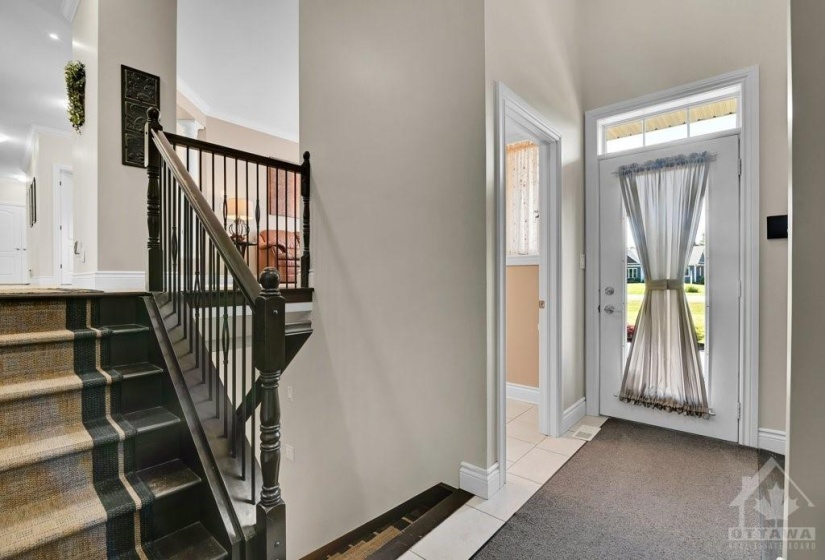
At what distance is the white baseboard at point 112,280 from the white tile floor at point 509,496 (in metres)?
2.85

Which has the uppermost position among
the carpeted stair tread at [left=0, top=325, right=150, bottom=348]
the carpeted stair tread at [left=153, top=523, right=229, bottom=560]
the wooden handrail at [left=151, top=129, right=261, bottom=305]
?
the wooden handrail at [left=151, top=129, right=261, bottom=305]

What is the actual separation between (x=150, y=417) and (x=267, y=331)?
801 mm

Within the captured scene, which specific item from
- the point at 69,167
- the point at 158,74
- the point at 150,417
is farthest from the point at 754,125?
the point at 69,167

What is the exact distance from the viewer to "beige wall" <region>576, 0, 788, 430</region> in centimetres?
270

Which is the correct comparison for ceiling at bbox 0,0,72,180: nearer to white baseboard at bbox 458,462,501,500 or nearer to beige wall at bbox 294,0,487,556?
beige wall at bbox 294,0,487,556

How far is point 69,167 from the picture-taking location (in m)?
6.89

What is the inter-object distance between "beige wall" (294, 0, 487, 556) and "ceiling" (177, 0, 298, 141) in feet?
3.11

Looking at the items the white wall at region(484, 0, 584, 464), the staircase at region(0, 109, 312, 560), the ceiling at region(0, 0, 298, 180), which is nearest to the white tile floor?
the white wall at region(484, 0, 584, 464)

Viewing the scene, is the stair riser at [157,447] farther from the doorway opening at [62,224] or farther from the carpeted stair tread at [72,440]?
the doorway opening at [62,224]

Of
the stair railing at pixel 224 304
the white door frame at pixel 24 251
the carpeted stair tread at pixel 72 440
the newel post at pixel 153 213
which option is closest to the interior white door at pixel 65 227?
the white door frame at pixel 24 251

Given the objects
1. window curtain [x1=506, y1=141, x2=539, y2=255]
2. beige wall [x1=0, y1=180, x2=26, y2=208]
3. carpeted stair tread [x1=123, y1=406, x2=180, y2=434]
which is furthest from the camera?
beige wall [x1=0, y1=180, x2=26, y2=208]

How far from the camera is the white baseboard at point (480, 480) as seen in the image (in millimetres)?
2252

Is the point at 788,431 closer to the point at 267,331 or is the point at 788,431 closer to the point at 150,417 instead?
the point at 267,331

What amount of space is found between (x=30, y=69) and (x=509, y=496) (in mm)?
7358
